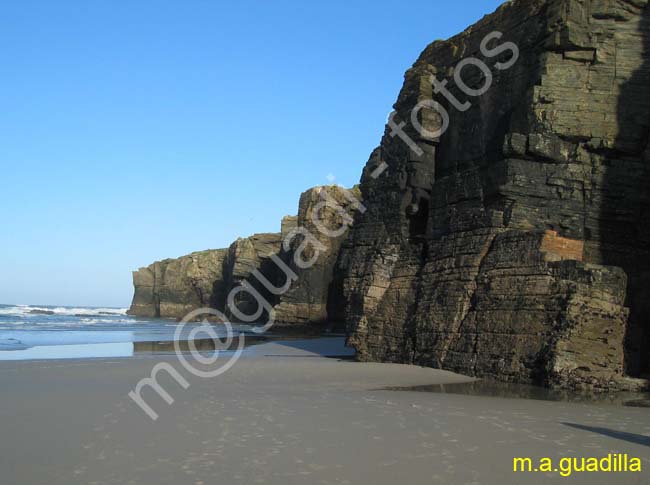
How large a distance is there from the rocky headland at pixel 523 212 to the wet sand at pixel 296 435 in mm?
2424

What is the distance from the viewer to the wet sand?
5.96 m

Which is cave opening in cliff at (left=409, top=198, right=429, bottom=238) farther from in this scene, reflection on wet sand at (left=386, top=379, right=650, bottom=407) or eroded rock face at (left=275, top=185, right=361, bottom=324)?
eroded rock face at (left=275, top=185, right=361, bottom=324)

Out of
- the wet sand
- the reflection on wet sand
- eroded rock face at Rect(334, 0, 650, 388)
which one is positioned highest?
eroded rock face at Rect(334, 0, 650, 388)

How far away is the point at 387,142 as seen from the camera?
755 inches

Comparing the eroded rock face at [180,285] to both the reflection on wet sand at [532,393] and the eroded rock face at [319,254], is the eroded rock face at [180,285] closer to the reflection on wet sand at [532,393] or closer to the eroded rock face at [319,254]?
the eroded rock face at [319,254]

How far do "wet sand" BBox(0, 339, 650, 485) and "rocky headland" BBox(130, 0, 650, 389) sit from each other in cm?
242

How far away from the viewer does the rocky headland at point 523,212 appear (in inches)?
456

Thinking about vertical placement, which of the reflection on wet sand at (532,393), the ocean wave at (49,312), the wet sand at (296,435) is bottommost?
the ocean wave at (49,312)

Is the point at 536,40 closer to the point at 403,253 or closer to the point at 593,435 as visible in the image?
the point at 403,253

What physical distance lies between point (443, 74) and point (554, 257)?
26.7 ft

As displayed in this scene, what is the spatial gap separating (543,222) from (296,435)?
846 centimetres

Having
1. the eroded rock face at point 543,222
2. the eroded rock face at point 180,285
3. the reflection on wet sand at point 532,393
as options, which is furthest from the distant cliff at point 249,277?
the reflection on wet sand at point 532,393

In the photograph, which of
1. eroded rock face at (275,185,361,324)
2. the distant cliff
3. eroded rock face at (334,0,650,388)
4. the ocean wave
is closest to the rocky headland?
eroded rock face at (334,0,650,388)

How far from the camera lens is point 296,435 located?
746 centimetres
